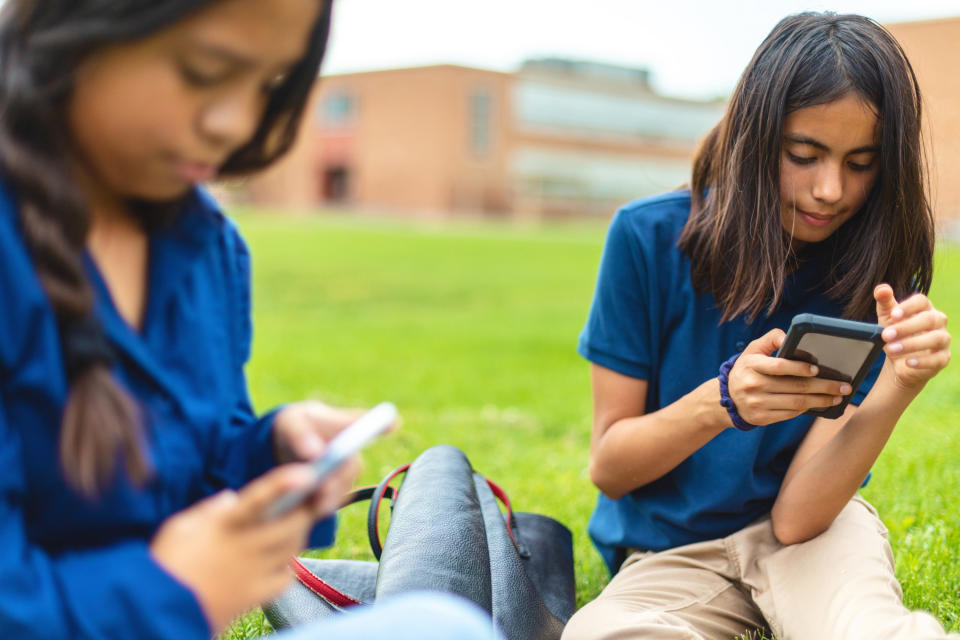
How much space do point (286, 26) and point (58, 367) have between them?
1.56ft

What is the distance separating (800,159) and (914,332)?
0.45 meters

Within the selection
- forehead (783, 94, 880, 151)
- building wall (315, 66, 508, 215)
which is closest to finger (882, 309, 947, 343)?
forehead (783, 94, 880, 151)

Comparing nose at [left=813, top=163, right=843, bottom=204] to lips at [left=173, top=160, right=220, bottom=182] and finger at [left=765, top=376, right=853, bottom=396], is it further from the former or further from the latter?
lips at [left=173, top=160, right=220, bottom=182]

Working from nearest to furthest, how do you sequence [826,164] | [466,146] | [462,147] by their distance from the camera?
[826,164] < [462,147] < [466,146]

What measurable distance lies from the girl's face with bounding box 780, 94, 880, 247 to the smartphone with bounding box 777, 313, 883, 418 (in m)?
0.33

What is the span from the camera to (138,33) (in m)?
1.11

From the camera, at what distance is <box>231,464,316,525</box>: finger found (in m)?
1.05

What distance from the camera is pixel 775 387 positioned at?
74.7 inches

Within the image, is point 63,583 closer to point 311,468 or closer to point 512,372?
point 311,468

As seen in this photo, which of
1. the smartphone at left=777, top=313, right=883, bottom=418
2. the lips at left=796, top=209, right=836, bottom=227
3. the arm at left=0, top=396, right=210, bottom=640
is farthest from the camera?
the lips at left=796, top=209, right=836, bottom=227

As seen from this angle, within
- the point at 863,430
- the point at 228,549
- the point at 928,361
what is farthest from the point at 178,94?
the point at 863,430

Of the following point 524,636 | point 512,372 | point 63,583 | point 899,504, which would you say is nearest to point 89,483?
point 63,583

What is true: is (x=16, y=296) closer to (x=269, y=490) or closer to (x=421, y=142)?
(x=269, y=490)

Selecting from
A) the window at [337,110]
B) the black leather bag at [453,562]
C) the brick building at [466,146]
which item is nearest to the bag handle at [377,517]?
the black leather bag at [453,562]
